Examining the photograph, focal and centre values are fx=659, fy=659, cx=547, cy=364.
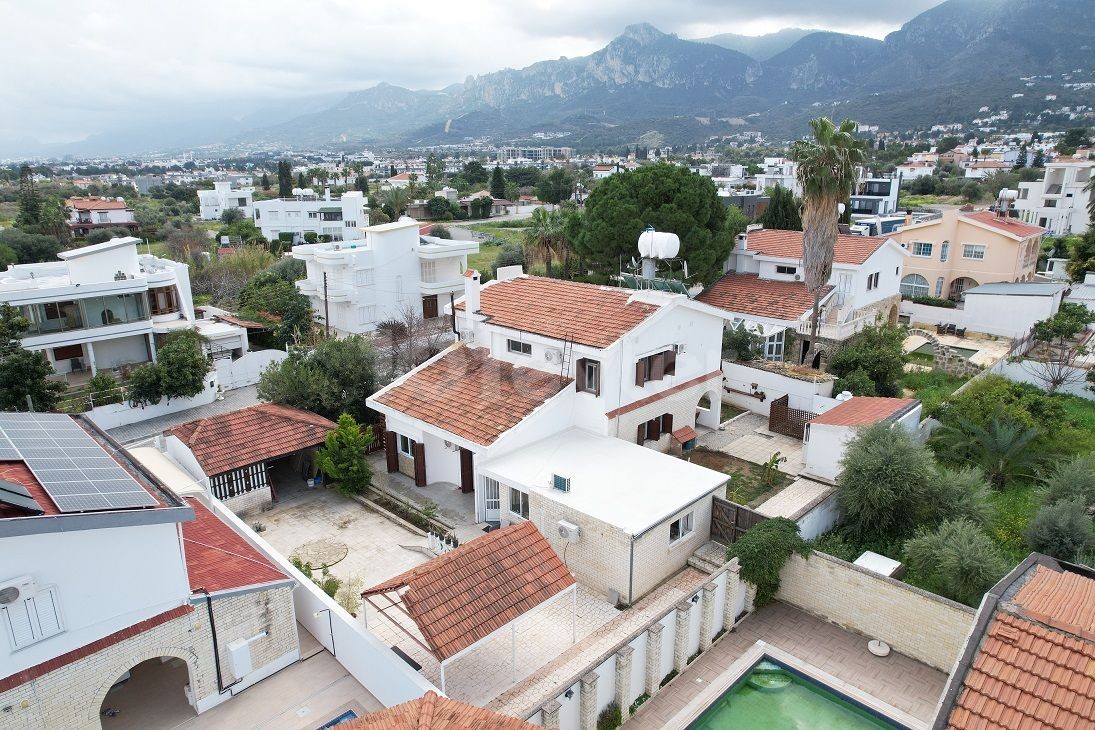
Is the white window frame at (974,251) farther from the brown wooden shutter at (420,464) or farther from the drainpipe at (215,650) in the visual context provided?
the drainpipe at (215,650)

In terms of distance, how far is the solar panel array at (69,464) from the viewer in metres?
10.5

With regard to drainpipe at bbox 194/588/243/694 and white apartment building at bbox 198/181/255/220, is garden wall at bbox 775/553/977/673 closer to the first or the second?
drainpipe at bbox 194/588/243/694

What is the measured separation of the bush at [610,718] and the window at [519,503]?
20.3ft

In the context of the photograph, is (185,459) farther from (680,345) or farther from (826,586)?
(826,586)

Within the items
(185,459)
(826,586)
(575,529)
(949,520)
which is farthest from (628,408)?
(185,459)

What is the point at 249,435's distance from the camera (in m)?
20.7

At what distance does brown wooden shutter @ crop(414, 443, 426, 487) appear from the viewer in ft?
71.1

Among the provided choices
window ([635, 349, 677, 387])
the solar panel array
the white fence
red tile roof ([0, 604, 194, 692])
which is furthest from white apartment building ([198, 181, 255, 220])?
red tile roof ([0, 604, 194, 692])

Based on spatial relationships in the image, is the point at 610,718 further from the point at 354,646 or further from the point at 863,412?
the point at 863,412

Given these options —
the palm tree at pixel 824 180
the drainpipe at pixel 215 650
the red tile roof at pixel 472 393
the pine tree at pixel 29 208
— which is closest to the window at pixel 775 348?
the palm tree at pixel 824 180

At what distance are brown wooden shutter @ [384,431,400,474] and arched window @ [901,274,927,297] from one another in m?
40.4

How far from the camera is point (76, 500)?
10.3m

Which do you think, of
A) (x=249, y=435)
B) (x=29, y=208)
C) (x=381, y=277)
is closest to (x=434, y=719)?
(x=249, y=435)

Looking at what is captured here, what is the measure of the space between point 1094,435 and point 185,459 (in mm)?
31679
